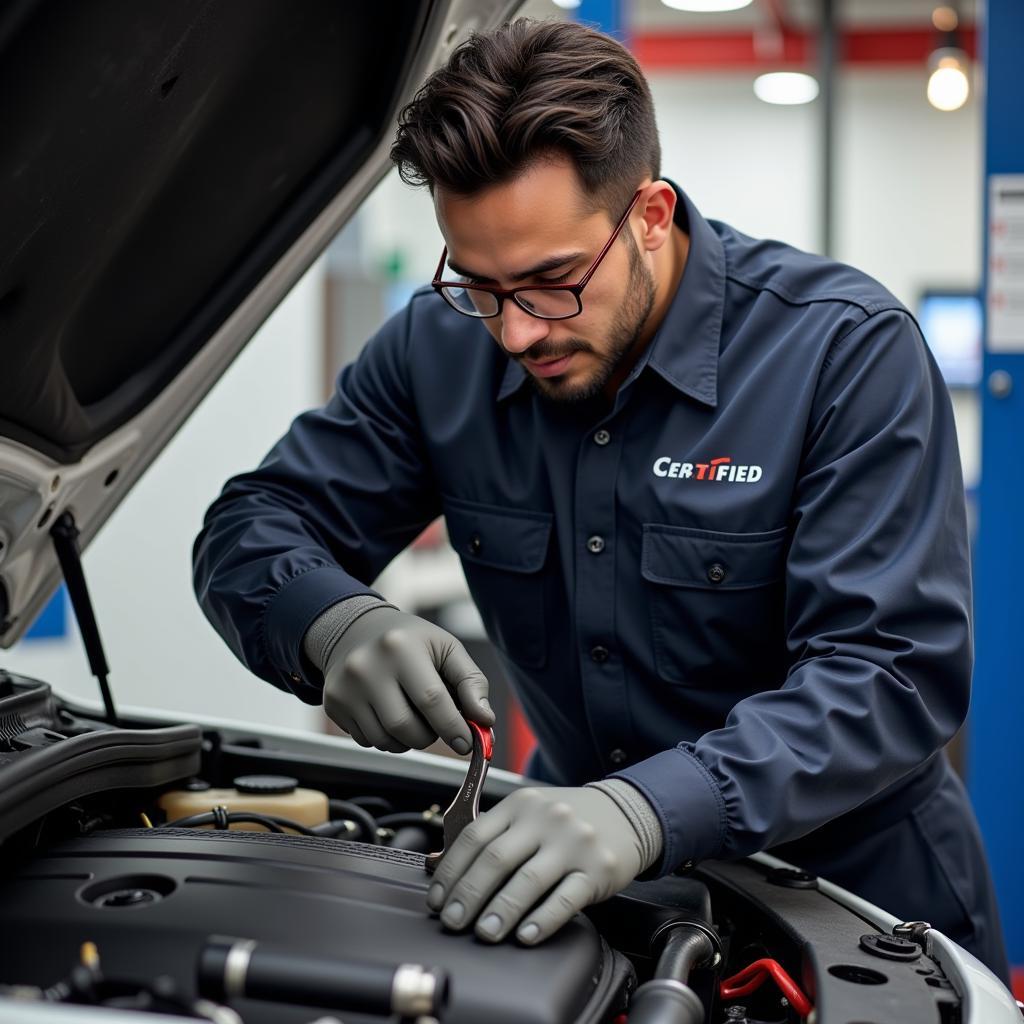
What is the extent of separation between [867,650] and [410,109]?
69 centimetres

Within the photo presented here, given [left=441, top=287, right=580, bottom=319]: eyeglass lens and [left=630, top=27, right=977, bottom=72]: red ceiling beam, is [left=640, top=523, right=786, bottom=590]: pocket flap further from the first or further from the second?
[left=630, top=27, right=977, bottom=72]: red ceiling beam

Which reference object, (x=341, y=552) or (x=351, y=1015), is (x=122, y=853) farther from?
(x=341, y=552)

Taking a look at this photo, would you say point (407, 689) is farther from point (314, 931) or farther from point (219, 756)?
point (219, 756)

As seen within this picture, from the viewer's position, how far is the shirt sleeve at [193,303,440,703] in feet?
4.37

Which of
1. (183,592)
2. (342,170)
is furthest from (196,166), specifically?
(183,592)

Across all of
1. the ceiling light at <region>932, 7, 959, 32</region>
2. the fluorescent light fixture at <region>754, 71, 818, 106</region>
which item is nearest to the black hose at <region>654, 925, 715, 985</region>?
the ceiling light at <region>932, 7, 959, 32</region>

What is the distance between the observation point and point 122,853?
952 mm

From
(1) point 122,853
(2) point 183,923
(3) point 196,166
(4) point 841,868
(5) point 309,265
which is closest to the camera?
(2) point 183,923

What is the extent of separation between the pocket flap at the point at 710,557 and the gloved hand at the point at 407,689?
10.8 inches

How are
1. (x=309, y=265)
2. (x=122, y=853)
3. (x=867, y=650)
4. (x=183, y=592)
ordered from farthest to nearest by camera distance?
(x=183, y=592) → (x=309, y=265) → (x=867, y=650) → (x=122, y=853)

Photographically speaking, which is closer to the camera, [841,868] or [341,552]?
[841,868]

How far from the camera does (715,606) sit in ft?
4.27

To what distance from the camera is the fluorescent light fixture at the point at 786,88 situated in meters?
7.32

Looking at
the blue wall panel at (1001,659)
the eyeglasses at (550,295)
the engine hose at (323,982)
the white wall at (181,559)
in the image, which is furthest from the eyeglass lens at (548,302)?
the white wall at (181,559)
